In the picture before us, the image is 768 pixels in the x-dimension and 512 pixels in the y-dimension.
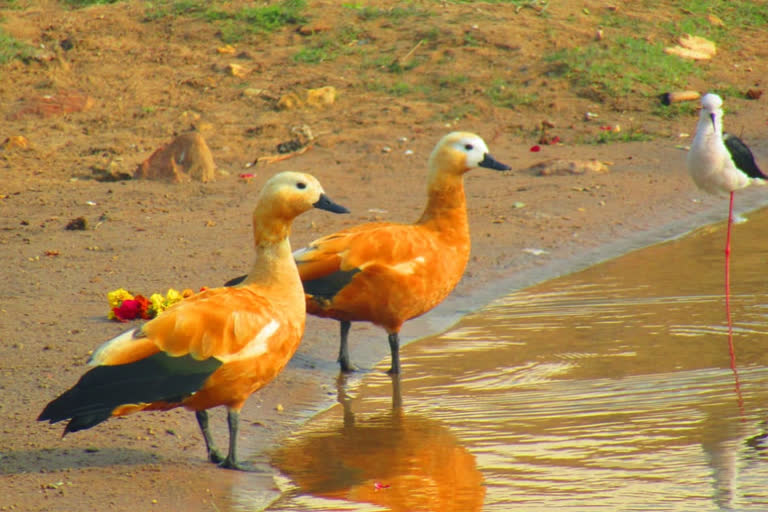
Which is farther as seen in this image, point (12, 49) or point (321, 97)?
point (12, 49)

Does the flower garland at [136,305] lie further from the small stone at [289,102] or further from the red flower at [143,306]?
the small stone at [289,102]

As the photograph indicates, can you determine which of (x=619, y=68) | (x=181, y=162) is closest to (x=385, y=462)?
(x=181, y=162)

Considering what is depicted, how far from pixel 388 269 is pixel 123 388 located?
2084mm

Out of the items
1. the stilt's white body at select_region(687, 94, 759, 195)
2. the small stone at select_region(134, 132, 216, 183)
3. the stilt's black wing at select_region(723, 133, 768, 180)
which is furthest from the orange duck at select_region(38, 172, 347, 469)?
the small stone at select_region(134, 132, 216, 183)

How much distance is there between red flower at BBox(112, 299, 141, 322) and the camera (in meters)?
6.68

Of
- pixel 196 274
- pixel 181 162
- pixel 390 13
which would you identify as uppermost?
pixel 390 13

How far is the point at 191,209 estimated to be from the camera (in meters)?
9.92

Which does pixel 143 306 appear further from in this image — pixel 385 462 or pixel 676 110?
pixel 676 110

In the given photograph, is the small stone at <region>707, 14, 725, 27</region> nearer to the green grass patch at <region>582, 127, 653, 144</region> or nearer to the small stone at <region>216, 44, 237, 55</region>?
the green grass patch at <region>582, 127, 653, 144</region>

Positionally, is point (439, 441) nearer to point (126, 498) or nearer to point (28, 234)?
point (126, 498)

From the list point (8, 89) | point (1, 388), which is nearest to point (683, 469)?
point (1, 388)

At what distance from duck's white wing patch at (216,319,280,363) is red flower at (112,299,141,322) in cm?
204

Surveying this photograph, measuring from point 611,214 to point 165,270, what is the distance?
158 inches

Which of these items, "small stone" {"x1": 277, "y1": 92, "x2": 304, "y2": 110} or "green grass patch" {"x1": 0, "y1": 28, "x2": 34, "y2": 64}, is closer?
"small stone" {"x1": 277, "y1": 92, "x2": 304, "y2": 110}
